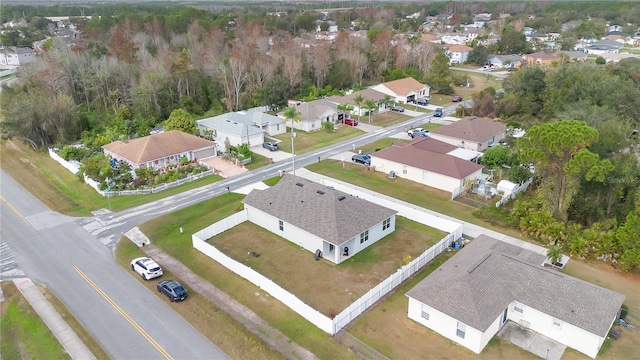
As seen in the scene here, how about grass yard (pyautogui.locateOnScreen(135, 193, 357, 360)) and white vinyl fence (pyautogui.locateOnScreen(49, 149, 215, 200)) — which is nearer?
grass yard (pyautogui.locateOnScreen(135, 193, 357, 360))

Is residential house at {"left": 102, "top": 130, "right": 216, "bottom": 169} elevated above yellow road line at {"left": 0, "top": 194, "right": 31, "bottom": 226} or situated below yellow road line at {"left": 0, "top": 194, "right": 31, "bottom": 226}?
above

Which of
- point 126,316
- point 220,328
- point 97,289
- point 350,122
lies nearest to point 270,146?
point 350,122

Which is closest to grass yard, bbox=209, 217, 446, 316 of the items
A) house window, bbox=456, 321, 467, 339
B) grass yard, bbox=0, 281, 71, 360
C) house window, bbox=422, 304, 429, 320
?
house window, bbox=422, 304, 429, 320

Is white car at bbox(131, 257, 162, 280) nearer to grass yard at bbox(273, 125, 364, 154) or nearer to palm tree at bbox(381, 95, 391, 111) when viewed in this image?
grass yard at bbox(273, 125, 364, 154)

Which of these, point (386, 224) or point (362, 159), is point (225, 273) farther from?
point (362, 159)

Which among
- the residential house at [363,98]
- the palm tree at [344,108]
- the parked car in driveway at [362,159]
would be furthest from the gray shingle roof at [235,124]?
the residential house at [363,98]

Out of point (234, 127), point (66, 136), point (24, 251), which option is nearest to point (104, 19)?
point (66, 136)

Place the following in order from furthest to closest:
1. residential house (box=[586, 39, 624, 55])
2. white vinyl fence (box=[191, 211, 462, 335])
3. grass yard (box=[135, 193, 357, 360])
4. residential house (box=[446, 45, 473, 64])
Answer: residential house (box=[586, 39, 624, 55]) < residential house (box=[446, 45, 473, 64]) < white vinyl fence (box=[191, 211, 462, 335]) < grass yard (box=[135, 193, 357, 360])
